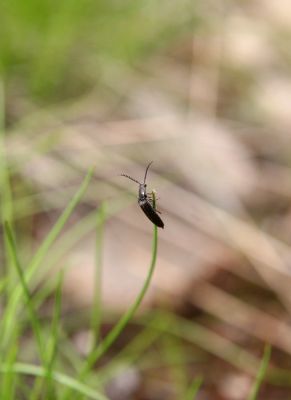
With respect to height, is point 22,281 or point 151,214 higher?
point 151,214

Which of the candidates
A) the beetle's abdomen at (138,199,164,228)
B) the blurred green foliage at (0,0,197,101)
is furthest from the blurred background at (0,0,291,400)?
the beetle's abdomen at (138,199,164,228)

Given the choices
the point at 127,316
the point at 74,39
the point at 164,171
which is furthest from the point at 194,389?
the point at 74,39

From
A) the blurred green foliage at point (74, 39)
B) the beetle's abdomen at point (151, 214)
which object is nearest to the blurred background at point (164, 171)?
the blurred green foliage at point (74, 39)

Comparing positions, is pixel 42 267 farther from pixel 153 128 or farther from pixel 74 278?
pixel 153 128

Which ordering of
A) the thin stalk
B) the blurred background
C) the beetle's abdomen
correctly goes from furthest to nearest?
the blurred background
the beetle's abdomen
the thin stalk

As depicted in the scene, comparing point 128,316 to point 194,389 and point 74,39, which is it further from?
point 74,39

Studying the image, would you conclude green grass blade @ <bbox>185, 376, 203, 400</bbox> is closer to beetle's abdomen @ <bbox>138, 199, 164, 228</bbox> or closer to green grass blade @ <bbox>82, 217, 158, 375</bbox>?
green grass blade @ <bbox>82, 217, 158, 375</bbox>

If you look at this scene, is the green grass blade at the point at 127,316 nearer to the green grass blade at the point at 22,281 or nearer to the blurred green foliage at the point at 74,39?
the green grass blade at the point at 22,281

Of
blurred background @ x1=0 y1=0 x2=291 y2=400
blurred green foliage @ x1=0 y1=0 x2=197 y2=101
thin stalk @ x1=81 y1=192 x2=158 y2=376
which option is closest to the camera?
thin stalk @ x1=81 y1=192 x2=158 y2=376

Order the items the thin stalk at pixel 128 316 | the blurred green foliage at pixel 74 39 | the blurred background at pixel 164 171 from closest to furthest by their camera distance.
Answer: the thin stalk at pixel 128 316 → the blurred background at pixel 164 171 → the blurred green foliage at pixel 74 39
